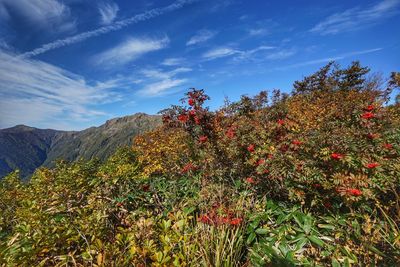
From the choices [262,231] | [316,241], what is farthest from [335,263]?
[262,231]

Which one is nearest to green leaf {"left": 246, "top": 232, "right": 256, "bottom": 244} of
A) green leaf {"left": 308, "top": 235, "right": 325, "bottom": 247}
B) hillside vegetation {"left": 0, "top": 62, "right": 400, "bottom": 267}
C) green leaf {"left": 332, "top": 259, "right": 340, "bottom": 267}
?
hillside vegetation {"left": 0, "top": 62, "right": 400, "bottom": 267}

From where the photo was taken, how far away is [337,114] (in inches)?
238

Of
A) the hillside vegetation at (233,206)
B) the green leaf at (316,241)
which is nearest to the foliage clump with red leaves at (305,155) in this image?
the hillside vegetation at (233,206)

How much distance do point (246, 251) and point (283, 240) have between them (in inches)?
20.9

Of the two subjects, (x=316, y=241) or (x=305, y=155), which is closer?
(x=316, y=241)

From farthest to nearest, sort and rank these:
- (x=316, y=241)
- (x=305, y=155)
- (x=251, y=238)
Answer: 1. (x=305, y=155)
2. (x=251, y=238)
3. (x=316, y=241)

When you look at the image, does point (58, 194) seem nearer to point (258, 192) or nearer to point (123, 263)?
point (123, 263)

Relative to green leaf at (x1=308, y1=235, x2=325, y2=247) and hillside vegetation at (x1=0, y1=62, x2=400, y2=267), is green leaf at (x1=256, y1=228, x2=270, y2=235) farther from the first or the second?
green leaf at (x1=308, y1=235, x2=325, y2=247)

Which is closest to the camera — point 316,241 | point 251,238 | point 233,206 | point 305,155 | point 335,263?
point 335,263

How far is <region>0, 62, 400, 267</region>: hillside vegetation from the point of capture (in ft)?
9.46

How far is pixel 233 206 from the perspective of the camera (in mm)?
3809

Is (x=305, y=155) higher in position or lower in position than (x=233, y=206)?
higher

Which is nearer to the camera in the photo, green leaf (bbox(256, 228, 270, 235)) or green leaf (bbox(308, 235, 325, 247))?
green leaf (bbox(308, 235, 325, 247))

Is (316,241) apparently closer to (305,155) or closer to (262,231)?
(262,231)
